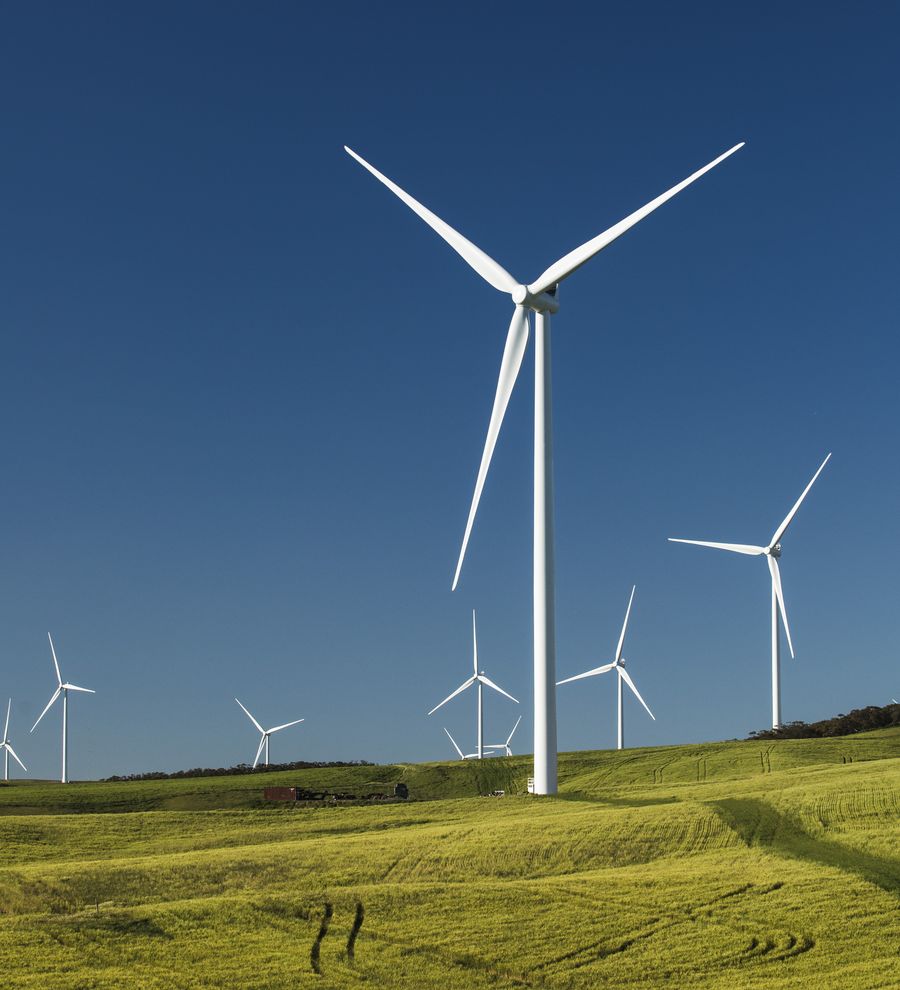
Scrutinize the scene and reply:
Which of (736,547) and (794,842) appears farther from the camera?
(736,547)

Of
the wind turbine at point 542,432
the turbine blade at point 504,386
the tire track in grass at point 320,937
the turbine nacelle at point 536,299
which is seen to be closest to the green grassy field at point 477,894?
the tire track in grass at point 320,937

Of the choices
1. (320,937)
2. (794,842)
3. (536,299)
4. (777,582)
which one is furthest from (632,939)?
(777,582)

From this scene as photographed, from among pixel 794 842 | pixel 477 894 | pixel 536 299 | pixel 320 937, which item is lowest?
pixel 320 937

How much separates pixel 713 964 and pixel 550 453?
30527mm

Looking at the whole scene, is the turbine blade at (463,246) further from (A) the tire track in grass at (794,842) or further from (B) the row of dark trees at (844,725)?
(B) the row of dark trees at (844,725)

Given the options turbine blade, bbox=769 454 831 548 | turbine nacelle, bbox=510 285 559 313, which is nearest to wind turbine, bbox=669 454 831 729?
turbine blade, bbox=769 454 831 548

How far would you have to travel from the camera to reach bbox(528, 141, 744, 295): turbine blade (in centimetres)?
5428

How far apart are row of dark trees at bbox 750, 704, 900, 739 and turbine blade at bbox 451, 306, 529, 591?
56.5 meters

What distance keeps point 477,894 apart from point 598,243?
109 ft

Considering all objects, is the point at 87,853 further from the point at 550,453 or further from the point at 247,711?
the point at 247,711

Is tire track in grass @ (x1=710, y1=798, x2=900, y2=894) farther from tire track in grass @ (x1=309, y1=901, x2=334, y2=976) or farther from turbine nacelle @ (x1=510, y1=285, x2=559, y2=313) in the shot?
turbine nacelle @ (x1=510, y1=285, x2=559, y2=313)

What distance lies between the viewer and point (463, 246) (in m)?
62.0

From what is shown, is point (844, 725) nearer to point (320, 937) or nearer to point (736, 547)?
point (736, 547)

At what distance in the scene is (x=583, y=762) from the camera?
86375 millimetres
